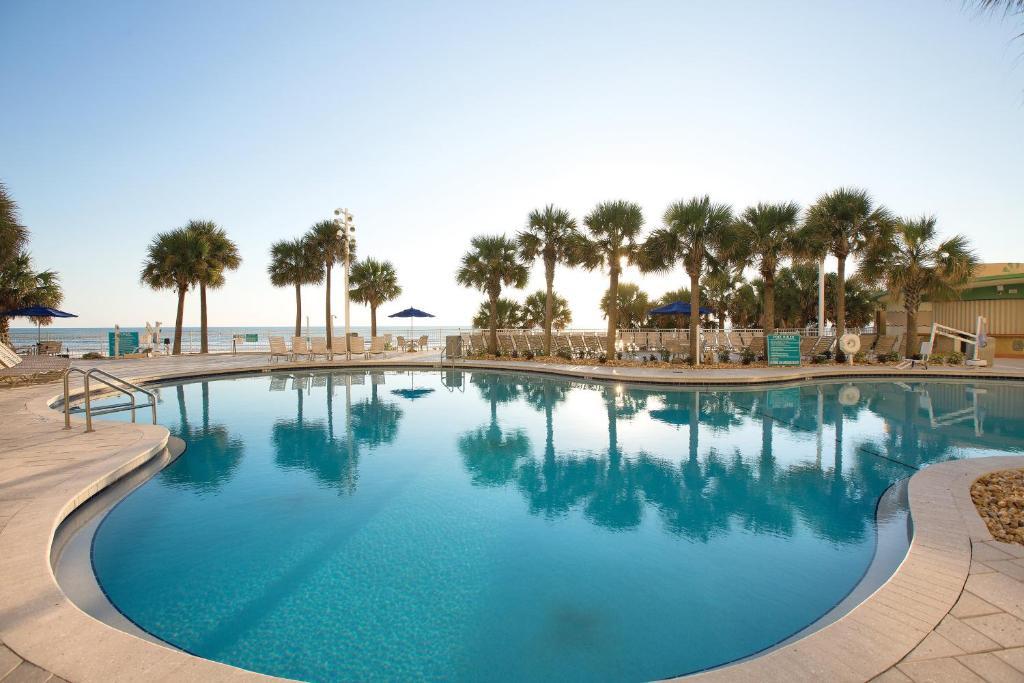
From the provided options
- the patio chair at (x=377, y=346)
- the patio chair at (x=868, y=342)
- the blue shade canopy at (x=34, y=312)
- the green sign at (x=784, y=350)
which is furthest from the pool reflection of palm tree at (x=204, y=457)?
the patio chair at (x=868, y=342)

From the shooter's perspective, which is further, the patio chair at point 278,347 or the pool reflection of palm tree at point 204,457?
the patio chair at point 278,347

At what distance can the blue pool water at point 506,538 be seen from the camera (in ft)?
9.36

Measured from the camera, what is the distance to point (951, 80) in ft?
38.9

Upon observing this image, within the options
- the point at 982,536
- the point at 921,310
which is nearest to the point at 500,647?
the point at 982,536

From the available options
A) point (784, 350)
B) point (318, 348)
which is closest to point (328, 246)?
point (318, 348)

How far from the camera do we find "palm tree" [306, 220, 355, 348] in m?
23.0

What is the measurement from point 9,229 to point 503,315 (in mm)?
18383

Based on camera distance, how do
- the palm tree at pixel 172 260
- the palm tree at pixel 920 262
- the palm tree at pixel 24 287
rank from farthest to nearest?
1. the palm tree at pixel 172 260
2. the palm tree at pixel 24 287
3. the palm tree at pixel 920 262

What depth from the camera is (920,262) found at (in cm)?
1756

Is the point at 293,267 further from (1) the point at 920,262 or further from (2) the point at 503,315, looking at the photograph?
(1) the point at 920,262

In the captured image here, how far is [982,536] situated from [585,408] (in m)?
7.17

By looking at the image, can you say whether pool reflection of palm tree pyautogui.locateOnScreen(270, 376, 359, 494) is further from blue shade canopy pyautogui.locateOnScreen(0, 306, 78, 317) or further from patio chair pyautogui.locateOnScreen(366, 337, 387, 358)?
blue shade canopy pyautogui.locateOnScreen(0, 306, 78, 317)

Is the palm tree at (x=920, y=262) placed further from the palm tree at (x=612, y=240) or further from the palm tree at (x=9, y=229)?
the palm tree at (x=9, y=229)

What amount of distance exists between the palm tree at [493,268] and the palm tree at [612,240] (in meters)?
2.92
